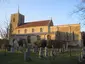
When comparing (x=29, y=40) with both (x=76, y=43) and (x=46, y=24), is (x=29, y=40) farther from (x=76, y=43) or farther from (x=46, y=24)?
(x=76, y=43)

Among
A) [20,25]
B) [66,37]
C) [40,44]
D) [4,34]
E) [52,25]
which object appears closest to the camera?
[4,34]

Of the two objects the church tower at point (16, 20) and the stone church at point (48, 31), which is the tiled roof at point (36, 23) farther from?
the church tower at point (16, 20)

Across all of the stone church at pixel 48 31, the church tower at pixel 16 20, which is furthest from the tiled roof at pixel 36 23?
the church tower at pixel 16 20

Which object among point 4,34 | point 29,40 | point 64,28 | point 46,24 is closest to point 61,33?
point 64,28

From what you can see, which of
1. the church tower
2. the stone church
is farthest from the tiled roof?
the church tower

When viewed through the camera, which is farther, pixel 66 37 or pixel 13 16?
pixel 13 16

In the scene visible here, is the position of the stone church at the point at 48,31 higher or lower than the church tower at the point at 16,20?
lower

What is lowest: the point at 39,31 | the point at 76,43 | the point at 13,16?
the point at 76,43

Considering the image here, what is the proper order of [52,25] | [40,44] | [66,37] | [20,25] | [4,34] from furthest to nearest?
[20,25], [52,25], [66,37], [40,44], [4,34]

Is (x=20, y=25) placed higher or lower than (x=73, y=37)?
higher

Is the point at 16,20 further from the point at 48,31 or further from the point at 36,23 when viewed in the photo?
the point at 48,31

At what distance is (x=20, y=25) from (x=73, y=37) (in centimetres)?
2877

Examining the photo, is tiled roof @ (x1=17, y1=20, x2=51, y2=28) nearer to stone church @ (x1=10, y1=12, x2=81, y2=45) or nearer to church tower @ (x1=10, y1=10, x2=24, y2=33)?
stone church @ (x1=10, y1=12, x2=81, y2=45)

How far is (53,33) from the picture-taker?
75688mm
